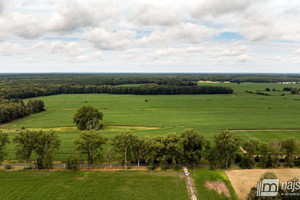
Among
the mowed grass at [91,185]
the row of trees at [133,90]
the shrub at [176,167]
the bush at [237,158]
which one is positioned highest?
the row of trees at [133,90]

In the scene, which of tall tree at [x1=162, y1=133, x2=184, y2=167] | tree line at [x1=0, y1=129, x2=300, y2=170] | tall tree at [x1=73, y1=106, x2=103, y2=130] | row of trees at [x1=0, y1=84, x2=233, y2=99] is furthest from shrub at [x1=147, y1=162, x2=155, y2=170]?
row of trees at [x1=0, y1=84, x2=233, y2=99]

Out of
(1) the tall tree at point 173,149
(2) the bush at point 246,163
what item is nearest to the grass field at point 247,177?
(2) the bush at point 246,163

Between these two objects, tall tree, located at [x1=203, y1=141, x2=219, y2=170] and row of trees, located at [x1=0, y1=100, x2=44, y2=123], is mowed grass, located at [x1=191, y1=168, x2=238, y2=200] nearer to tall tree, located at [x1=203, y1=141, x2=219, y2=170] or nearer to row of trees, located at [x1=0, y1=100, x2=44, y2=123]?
tall tree, located at [x1=203, y1=141, x2=219, y2=170]

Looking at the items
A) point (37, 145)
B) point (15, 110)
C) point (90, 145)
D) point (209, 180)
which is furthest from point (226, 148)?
point (15, 110)

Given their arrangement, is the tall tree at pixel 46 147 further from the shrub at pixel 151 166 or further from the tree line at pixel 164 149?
the shrub at pixel 151 166

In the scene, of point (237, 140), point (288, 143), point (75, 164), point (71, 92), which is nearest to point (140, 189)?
point (75, 164)

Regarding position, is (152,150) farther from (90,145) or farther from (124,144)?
(90,145)
